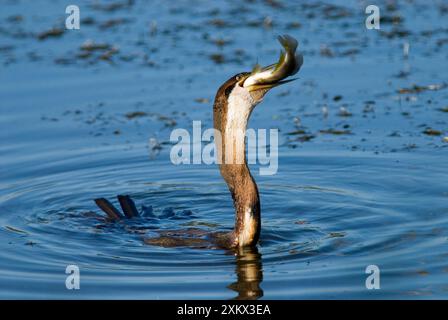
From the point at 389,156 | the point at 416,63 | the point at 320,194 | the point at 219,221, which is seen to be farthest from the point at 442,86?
the point at 219,221

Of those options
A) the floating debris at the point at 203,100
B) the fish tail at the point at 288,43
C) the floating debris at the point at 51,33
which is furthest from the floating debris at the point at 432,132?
the floating debris at the point at 51,33

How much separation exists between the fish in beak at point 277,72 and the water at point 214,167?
4.82 feet

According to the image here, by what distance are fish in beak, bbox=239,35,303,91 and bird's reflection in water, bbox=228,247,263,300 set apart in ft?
4.70

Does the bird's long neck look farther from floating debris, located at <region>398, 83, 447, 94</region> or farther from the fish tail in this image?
floating debris, located at <region>398, 83, 447, 94</region>

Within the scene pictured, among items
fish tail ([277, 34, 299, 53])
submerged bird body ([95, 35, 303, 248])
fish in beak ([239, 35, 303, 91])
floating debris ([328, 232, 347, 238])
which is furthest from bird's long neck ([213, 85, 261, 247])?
floating debris ([328, 232, 347, 238])

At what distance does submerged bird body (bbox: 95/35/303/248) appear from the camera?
8453 millimetres

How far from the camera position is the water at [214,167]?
27.9ft

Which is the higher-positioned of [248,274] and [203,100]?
[203,100]

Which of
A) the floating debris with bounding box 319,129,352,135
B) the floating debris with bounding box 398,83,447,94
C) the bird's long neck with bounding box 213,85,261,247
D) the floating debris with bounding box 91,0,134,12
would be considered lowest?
the bird's long neck with bounding box 213,85,261,247

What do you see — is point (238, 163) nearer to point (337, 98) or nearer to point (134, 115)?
point (134, 115)

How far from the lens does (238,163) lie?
28.8ft

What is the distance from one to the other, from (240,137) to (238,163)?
25 cm

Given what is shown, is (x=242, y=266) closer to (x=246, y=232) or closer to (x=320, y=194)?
(x=246, y=232)

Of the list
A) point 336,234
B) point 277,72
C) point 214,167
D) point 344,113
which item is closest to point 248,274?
point 336,234
